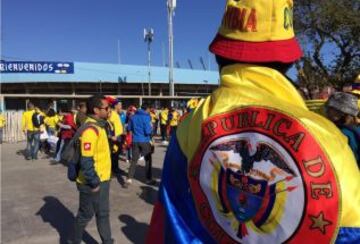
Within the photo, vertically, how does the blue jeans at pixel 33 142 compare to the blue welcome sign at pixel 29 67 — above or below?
below

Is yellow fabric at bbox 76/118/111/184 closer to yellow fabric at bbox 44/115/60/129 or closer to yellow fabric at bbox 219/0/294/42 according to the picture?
yellow fabric at bbox 219/0/294/42

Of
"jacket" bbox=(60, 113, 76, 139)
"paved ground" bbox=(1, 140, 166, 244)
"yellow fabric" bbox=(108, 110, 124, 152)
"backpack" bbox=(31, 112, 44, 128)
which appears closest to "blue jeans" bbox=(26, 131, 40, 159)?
"backpack" bbox=(31, 112, 44, 128)

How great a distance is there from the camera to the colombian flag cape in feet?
4.34

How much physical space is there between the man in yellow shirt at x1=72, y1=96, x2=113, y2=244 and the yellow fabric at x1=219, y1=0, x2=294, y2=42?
12.0 ft

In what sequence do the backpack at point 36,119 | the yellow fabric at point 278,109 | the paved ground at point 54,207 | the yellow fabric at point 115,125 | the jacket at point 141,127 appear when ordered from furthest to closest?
the backpack at point 36,119 < the yellow fabric at point 115,125 < the jacket at point 141,127 < the paved ground at point 54,207 < the yellow fabric at point 278,109

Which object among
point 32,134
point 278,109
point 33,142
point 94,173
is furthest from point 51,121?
point 278,109

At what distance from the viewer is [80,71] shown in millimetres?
45062

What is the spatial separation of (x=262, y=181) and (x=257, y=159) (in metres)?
0.07

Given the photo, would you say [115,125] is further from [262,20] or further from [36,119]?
[262,20]

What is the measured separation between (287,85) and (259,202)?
0.38 meters

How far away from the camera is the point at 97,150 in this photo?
16.9 feet

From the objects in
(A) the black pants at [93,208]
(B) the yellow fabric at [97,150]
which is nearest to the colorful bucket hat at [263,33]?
(B) the yellow fabric at [97,150]

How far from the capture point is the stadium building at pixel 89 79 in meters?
42.7

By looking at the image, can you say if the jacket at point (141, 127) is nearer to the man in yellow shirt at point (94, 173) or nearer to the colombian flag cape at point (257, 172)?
the man in yellow shirt at point (94, 173)
